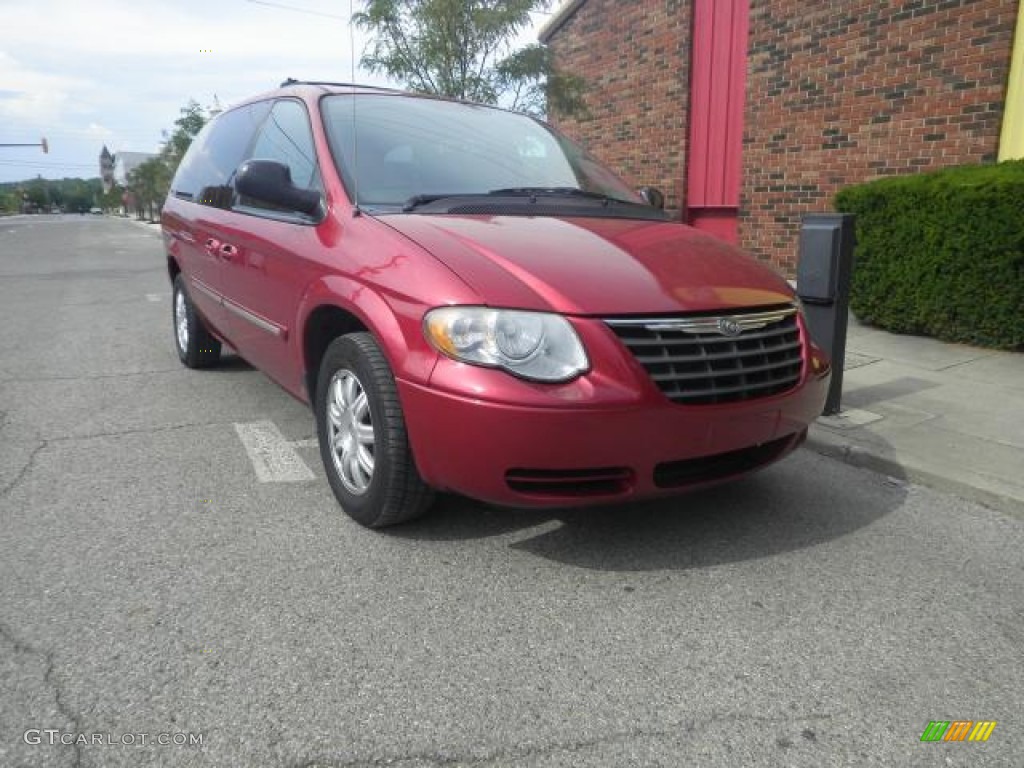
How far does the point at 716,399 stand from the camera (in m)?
2.66

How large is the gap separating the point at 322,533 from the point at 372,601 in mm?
583

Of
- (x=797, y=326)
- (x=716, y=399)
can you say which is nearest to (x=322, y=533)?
(x=716, y=399)

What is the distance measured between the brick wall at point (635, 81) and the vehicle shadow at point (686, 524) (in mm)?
7978

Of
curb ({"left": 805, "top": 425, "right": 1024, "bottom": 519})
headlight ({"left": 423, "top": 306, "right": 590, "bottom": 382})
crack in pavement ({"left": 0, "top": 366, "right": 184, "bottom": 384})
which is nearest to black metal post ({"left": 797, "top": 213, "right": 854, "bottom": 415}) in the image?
curb ({"left": 805, "top": 425, "right": 1024, "bottom": 519})

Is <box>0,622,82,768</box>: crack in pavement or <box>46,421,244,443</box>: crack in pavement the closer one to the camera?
<box>0,622,82,768</box>: crack in pavement

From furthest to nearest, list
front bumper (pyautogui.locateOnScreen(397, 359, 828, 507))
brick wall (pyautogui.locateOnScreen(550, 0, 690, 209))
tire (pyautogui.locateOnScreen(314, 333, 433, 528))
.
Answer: brick wall (pyautogui.locateOnScreen(550, 0, 690, 209)) → tire (pyautogui.locateOnScreen(314, 333, 433, 528)) → front bumper (pyautogui.locateOnScreen(397, 359, 828, 507))

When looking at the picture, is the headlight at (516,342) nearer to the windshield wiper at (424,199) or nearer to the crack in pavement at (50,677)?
the windshield wiper at (424,199)

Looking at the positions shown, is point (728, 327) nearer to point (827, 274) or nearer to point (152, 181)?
point (827, 274)

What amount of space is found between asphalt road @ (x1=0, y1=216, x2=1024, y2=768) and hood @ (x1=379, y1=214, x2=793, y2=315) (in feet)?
3.11

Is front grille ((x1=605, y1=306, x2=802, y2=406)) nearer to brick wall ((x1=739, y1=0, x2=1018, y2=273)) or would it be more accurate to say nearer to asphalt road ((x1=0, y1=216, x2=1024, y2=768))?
asphalt road ((x1=0, y1=216, x2=1024, y2=768))

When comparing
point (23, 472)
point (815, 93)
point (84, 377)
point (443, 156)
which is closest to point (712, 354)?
point (443, 156)

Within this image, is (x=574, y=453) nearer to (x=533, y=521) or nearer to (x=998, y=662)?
(x=533, y=521)

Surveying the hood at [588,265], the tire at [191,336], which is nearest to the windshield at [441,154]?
the hood at [588,265]

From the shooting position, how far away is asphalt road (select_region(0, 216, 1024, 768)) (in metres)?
1.97
